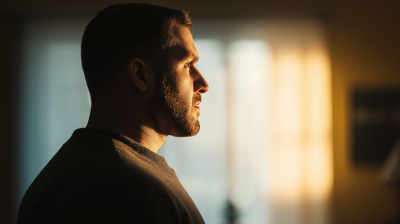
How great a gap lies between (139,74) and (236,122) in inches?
79.6

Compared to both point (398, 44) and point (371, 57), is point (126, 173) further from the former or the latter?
point (398, 44)

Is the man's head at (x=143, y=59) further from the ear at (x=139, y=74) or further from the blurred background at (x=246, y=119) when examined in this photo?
the blurred background at (x=246, y=119)

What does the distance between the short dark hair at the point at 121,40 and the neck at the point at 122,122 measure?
0.24ft

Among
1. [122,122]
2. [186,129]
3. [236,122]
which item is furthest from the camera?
[236,122]

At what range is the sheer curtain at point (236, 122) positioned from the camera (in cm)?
270

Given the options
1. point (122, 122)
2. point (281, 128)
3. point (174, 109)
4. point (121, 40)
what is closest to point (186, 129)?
point (174, 109)

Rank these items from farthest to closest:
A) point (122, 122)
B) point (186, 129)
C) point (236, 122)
Answer: point (236, 122)
point (186, 129)
point (122, 122)

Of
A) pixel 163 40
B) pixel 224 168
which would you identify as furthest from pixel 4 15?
pixel 163 40

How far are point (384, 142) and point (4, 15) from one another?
376cm

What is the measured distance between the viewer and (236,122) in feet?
8.94

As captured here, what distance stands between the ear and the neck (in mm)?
67

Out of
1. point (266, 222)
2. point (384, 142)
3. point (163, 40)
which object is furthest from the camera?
point (384, 142)

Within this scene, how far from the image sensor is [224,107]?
2725 mm

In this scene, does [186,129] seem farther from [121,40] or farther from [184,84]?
[121,40]
